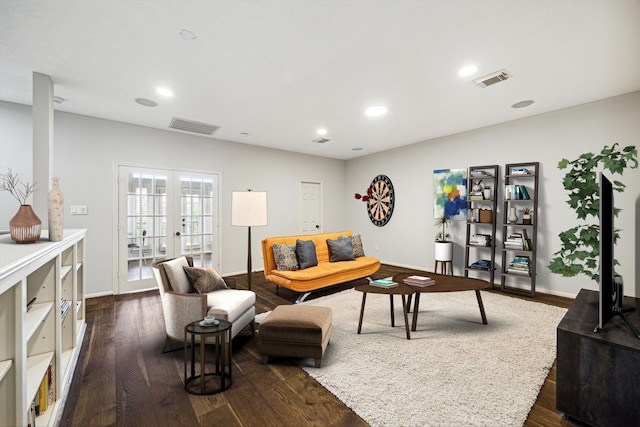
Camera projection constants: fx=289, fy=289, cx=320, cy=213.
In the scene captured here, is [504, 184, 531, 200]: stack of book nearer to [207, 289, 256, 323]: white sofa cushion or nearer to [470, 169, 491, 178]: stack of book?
[470, 169, 491, 178]: stack of book

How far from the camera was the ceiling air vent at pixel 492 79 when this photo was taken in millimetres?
2947

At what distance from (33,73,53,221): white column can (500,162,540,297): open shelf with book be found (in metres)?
5.81

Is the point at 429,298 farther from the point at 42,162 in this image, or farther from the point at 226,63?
the point at 42,162

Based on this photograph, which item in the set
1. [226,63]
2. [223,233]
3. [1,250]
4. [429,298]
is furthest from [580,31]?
[223,233]

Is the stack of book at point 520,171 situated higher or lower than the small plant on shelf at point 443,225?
higher

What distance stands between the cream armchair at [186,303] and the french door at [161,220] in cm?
227

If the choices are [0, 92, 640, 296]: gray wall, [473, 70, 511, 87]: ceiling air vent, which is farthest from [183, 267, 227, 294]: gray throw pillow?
[473, 70, 511, 87]: ceiling air vent

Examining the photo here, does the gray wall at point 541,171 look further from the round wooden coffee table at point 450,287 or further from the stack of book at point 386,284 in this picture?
the stack of book at point 386,284

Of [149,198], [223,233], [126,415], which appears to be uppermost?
[149,198]

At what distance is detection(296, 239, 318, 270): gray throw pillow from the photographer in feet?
14.0

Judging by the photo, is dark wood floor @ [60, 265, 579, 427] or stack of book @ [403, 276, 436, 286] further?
stack of book @ [403, 276, 436, 286]

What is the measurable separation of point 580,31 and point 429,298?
126 inches

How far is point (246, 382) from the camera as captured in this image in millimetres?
2123

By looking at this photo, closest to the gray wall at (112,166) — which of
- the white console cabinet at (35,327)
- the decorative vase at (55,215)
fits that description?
the decorative vase at (55,215)
